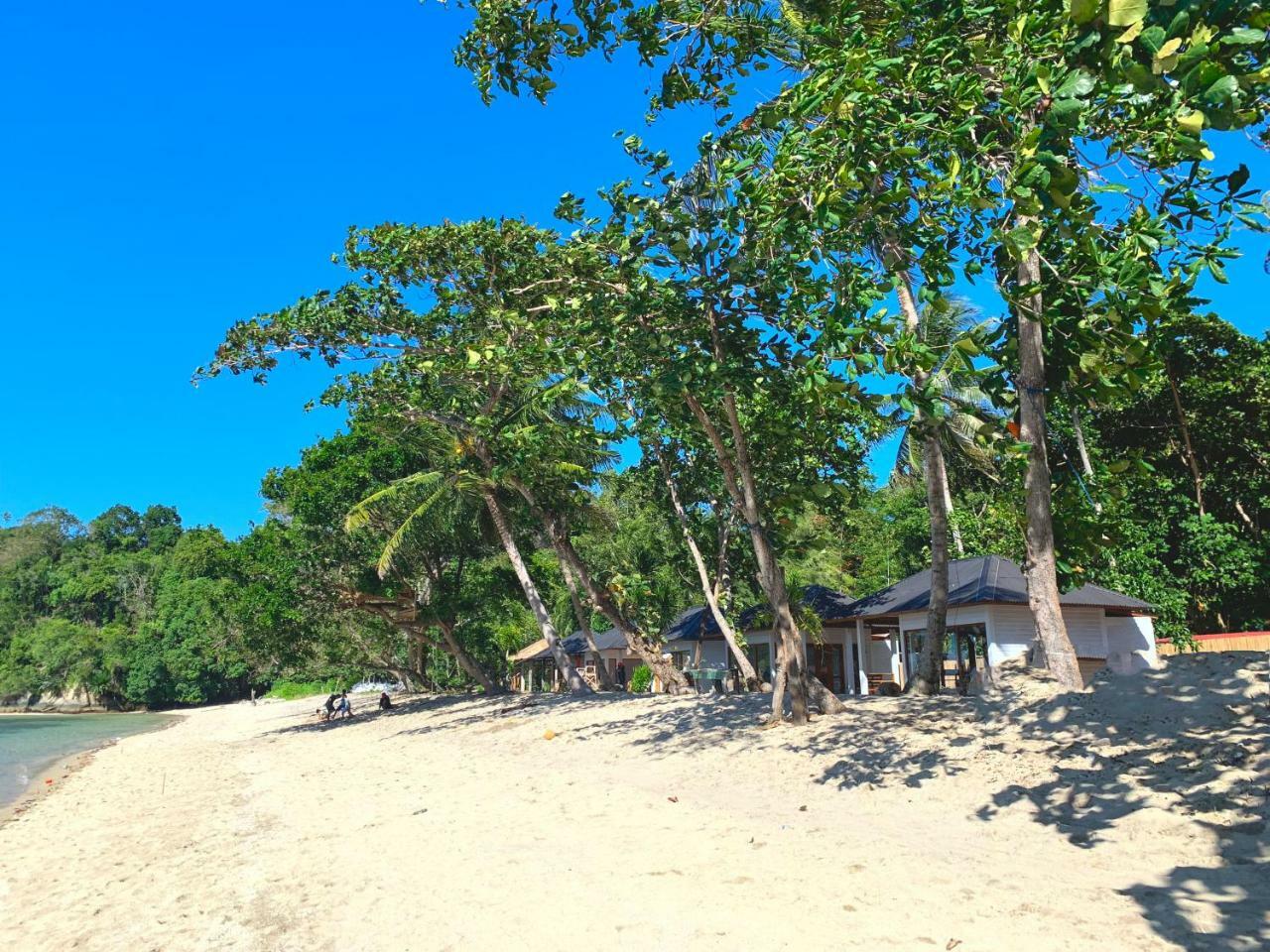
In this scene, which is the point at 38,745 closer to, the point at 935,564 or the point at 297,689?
the point at 297,689

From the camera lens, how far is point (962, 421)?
20.9 m

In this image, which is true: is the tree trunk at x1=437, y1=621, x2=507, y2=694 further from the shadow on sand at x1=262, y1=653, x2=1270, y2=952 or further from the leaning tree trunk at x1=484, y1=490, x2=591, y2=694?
the shadow on sand at x1=262, y1=653, x2=1270, y2=952

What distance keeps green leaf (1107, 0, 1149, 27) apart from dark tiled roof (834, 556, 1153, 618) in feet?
43.1

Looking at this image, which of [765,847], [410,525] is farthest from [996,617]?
[410,525]

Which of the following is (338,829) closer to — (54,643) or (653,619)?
(653,619)

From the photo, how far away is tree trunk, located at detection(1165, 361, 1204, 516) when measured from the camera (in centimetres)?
1986

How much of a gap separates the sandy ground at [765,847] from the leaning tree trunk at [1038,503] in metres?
0.59

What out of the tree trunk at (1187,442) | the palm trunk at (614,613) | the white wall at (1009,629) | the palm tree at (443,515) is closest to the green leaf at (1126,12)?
the white wall at (1009,629)

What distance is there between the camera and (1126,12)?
3.70 m

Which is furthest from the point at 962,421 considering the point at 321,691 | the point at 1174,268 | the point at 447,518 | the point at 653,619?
the point at 321,691

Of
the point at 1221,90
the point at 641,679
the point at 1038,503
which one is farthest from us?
the point at 641,679

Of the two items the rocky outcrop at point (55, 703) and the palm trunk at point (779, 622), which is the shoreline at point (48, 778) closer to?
the palm trunk at point (779, 622)

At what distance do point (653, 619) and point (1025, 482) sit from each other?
11.5 m

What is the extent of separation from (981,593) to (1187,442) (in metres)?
8.03
